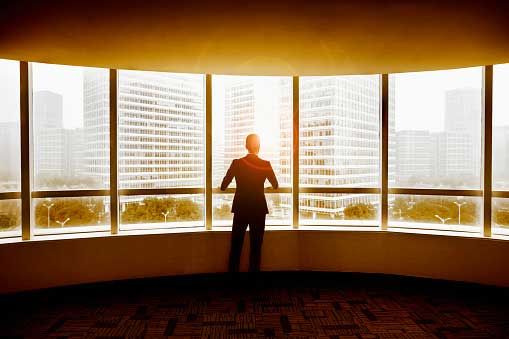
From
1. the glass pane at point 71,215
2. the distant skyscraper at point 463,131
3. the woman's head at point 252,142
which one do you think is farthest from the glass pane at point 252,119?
the distant skyscraper at point 463,131

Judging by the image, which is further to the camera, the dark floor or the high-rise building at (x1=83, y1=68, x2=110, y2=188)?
the high-rise building at (x1=83, y1=68, x2=110, y2=188)

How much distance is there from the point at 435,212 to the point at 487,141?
38.0 inches

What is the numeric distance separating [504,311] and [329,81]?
3022 mm

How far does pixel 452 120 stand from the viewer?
14.5 feet

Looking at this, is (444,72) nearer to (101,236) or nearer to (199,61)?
(199,61)

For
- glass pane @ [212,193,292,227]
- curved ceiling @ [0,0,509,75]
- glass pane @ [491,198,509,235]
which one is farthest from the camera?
glass pane @ [212,193,292,227]

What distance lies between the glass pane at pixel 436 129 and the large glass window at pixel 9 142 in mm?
4175

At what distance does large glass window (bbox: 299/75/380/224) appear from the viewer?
4.70m

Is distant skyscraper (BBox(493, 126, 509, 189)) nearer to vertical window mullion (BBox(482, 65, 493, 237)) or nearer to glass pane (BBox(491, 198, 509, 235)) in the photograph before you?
vertical window mullion (BBox(482, 65, 493, 237))

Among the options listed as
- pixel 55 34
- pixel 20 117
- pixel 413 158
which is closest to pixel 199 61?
pixel 55 34

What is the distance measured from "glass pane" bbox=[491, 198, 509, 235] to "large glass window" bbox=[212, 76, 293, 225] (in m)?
2.29

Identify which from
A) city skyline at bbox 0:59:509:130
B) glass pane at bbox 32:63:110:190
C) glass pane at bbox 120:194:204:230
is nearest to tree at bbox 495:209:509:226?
city skyline at bbox 0:59:509:130

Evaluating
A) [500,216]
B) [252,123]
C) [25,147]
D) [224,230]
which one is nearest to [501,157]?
[500,216]

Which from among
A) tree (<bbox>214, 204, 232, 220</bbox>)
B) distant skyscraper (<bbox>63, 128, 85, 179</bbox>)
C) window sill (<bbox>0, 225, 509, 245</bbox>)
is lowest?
window sill (<bbox>0, 225, 509, 245</bbox>)
